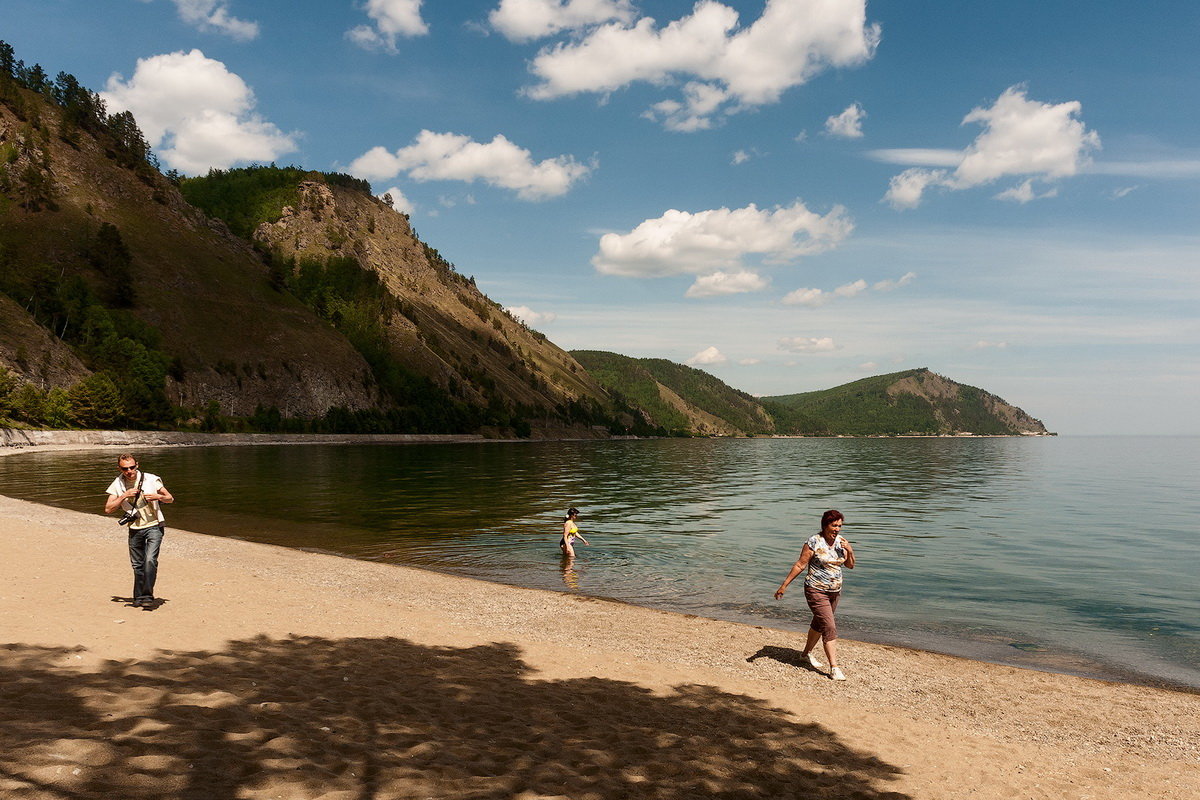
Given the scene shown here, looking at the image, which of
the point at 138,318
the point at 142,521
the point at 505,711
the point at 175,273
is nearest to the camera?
the point at 505,711

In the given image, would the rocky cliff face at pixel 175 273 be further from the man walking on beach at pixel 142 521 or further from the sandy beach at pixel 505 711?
the sandy beach at pixel 505 711

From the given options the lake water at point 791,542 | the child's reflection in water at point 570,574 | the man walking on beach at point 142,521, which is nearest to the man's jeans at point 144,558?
the man walking on beach at point 142,521

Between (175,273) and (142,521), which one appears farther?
(175,273)

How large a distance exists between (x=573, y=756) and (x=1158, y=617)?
20.1 m

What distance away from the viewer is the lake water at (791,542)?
18.2 m

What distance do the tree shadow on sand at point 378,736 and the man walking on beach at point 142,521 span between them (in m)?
4.12

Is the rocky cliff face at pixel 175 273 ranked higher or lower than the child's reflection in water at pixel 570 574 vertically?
higher

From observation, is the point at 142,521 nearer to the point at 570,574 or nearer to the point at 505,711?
the point at 505,711

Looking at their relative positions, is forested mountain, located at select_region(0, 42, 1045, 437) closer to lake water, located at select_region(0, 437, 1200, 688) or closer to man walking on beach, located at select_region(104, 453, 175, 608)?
lake water, located at select_region(0, 437, 1200, 688)

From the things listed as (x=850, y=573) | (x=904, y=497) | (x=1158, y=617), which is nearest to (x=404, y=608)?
(x=850, y=573)

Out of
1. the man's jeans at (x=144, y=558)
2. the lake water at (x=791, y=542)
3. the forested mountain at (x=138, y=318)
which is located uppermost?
the forested mountain at (x=138, y=318)

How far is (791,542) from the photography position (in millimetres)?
31891

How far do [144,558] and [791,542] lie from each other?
83.7 feet

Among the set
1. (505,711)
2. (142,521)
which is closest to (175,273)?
(142,521)
